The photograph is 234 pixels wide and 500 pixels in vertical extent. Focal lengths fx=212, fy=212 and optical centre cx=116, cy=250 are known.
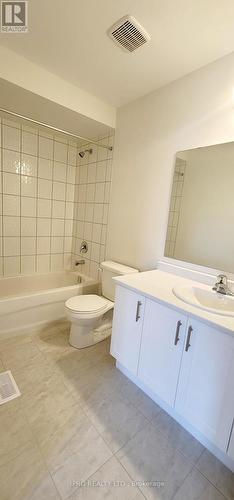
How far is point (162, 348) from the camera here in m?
1.24

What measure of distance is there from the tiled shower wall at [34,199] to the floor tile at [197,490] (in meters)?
2.35

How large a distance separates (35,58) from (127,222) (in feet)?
4.78

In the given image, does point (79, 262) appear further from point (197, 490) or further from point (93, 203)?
point (197, 490)

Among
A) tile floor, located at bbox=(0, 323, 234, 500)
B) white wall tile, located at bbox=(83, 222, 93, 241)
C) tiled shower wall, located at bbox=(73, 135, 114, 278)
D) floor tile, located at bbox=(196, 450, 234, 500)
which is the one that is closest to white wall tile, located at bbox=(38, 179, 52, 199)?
tiled shower wall, located at bbox=(73, 135, 114, 278)

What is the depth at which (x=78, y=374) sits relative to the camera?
1.58 metres

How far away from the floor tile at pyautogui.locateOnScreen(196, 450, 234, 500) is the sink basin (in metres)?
0.76

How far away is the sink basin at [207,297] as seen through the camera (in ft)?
4.25

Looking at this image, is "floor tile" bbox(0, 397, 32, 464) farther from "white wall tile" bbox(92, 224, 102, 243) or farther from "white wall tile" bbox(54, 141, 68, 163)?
"white wall tile" bbox(54, 141, 68, 163)

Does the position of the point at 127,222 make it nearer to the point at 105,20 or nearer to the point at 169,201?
the point at 169,201

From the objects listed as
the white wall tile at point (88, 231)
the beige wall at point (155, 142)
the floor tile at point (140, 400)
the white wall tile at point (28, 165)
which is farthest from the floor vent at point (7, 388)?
the white wall tile at point (28, 165)

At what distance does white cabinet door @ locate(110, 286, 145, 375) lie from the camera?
1.38 metres

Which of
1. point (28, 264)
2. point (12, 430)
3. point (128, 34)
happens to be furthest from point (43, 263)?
point (128, 34)

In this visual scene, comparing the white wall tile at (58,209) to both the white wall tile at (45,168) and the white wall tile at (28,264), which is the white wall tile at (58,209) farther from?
the white wall tile at (28,264)

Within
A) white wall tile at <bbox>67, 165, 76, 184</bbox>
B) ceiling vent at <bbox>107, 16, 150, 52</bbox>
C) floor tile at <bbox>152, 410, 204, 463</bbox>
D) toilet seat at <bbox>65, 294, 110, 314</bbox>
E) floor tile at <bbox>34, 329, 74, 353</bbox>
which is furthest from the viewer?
white wall tile at <bbox>67, 165, 76, 184</bbox>
